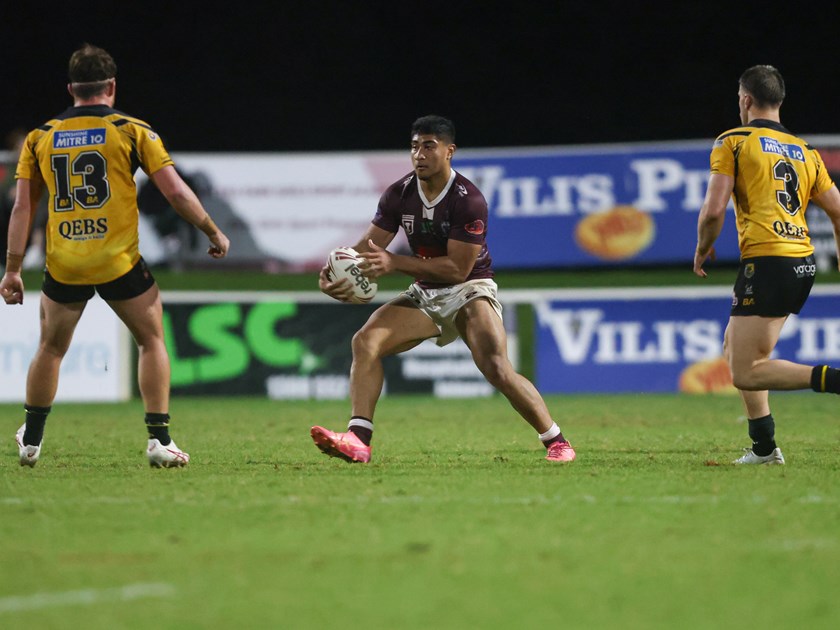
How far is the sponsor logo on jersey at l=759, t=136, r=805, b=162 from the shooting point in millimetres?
7426

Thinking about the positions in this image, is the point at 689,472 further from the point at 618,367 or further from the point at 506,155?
the point at 506,155

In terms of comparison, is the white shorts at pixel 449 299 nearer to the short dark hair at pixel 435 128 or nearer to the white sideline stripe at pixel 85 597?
the short dark hair at pixel 435 128

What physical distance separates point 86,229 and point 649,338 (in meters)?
9.44

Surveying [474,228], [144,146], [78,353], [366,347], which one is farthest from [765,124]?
[78,353]

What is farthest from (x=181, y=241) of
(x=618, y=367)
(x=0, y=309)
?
(x=618, y=367)

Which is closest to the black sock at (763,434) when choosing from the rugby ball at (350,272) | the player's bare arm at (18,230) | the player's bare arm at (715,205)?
the player's bare arm at (715,205)

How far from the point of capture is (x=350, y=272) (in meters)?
7.81

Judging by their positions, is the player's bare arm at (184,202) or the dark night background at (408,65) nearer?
the player's bare arm at (184,202)

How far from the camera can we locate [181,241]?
1747 centimetres

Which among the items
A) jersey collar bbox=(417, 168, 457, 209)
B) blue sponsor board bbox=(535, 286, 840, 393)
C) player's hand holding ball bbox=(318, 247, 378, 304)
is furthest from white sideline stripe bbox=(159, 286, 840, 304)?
player's hand holding ball bbox=(318, 247, 378, 304)

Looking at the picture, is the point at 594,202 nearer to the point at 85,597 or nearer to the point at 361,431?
the point at 361,431

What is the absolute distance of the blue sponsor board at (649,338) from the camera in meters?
15.5

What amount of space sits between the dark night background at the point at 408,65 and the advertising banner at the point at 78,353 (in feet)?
25.1

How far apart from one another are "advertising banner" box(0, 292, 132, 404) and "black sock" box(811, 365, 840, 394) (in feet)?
31.1
